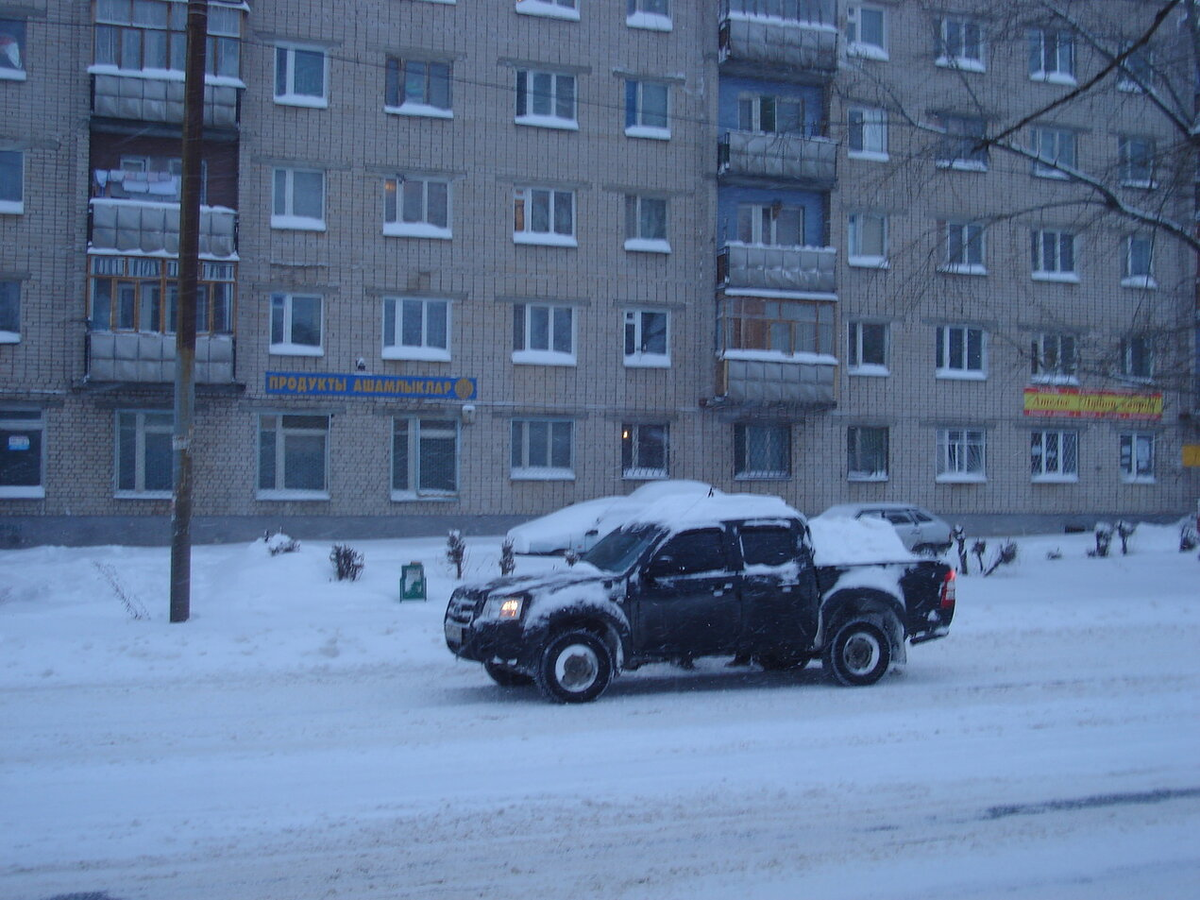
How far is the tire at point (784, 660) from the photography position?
9.88 m

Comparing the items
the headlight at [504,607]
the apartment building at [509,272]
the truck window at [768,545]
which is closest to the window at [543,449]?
the apartment building at [509,272]

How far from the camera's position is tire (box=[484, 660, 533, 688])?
979cm

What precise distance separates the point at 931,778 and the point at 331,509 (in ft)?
65.2

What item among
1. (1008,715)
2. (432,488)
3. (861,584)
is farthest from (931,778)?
(432,488)

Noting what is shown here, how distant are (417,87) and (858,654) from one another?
20.0m

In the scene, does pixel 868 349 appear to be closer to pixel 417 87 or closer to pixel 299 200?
pixel 417 87

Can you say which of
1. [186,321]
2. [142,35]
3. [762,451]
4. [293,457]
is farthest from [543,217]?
[186,321]

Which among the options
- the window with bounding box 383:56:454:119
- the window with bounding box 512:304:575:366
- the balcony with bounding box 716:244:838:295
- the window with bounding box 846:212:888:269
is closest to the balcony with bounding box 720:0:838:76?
the window with bounding box 846:212:888:269

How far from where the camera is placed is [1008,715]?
28.5ft

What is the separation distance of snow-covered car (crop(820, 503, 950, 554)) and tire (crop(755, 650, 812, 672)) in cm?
1354

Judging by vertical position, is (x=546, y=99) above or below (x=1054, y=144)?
below

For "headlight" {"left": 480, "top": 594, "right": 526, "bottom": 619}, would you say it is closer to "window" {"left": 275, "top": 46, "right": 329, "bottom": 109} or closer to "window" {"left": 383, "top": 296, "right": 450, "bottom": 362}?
"window" {"left": 383, "top": 296, "right": 450, "bottom": 362}

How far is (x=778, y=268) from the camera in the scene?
2702 cm

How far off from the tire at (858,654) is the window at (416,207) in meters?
18.0
